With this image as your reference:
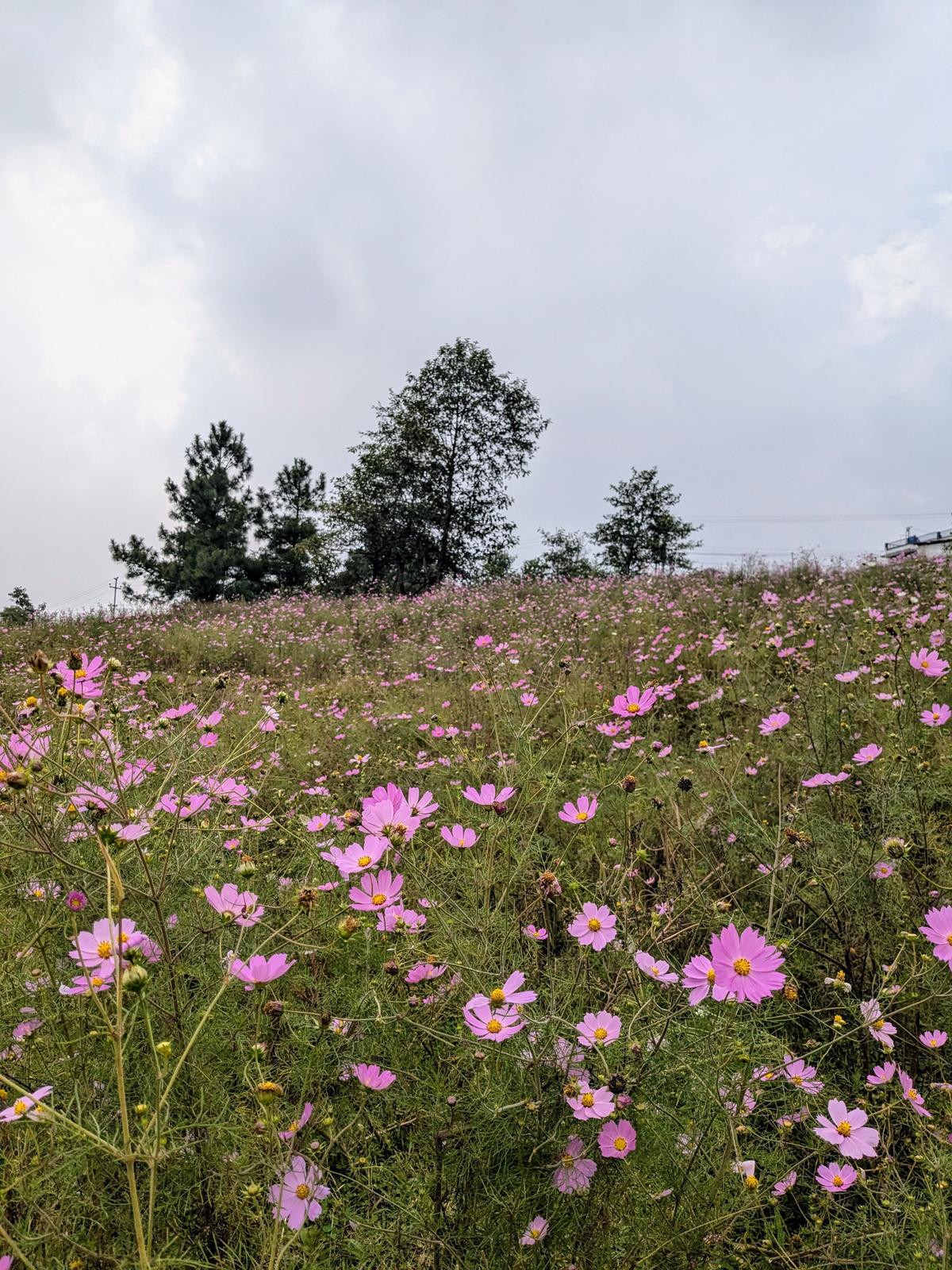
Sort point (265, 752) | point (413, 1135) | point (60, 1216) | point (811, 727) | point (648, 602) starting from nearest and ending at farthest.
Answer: point (60, 1216) < point (413, 1135) < point (811, 727) < point (265, 752) < point (648, 602)

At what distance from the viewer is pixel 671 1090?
1104 mm

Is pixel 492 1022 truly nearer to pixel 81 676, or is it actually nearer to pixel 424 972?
pixel 424 972

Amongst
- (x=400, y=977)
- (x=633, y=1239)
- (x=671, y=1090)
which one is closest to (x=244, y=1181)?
(x=400, y=977)

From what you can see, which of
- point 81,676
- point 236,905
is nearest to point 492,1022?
point 236,905

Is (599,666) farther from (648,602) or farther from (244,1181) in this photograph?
(244,1181)

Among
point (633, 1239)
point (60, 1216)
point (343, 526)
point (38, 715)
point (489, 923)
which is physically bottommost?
point (633, 1239)

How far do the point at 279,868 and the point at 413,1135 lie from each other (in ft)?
3.06

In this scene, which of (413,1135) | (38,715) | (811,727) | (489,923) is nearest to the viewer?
(413,1135)

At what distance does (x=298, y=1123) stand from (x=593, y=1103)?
38 centimetres

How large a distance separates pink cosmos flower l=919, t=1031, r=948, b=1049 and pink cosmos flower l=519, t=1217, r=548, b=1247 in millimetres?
890

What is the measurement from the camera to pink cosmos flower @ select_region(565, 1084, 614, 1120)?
0.82 meters

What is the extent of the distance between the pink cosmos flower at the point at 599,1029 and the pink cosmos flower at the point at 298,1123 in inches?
15.2

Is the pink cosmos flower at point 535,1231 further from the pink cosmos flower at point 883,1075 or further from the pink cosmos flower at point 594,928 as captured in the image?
the pink cosmos flower at point 883,1075

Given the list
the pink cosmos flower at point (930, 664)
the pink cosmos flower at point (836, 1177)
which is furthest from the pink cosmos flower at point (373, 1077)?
the pink cosmos flower at point (930, 664)
